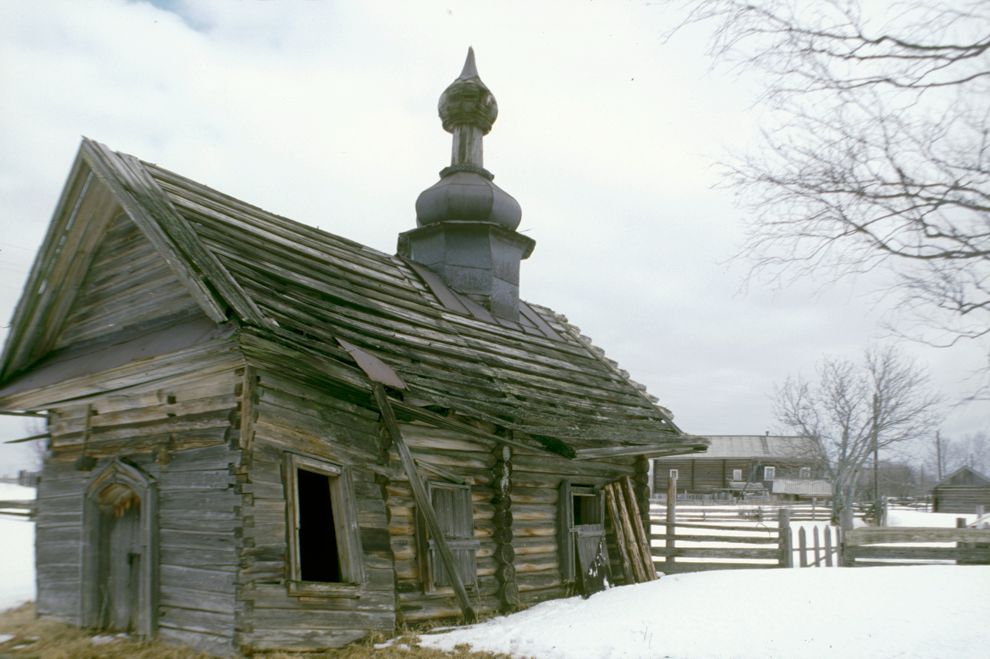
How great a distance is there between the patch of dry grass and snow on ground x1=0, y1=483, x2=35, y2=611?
2715mm

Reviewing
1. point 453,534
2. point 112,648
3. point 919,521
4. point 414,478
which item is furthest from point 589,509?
point 919,521

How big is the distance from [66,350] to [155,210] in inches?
132

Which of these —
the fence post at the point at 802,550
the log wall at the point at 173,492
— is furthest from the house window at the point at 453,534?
the fence post at the point at 802,550

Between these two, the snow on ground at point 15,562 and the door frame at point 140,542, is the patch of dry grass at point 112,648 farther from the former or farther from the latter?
the snow on ground at point 15,562

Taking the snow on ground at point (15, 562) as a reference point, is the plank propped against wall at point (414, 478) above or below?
above

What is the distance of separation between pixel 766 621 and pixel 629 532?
427 cm

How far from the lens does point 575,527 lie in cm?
1272

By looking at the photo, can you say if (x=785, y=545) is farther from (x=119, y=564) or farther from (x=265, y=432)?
(x=119, y=564)

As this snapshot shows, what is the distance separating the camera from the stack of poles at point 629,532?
13562 mm

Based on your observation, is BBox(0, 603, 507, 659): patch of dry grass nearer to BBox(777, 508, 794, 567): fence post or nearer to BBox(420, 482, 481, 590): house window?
BBox(420, 482, 481, 590): house window

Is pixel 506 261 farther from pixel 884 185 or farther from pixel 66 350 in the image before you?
pixel 884 185

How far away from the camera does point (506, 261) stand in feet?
50.4

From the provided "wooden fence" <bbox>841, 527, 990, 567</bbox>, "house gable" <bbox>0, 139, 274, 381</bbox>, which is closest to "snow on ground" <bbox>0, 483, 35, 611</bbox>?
"house gable" <bbox>0, 139, 274, 381</bbox>

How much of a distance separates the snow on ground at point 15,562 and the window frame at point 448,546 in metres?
6.08
